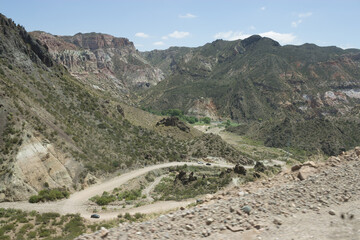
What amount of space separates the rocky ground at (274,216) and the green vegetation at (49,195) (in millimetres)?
24426

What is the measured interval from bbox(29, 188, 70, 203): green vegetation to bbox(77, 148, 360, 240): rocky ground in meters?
24.4

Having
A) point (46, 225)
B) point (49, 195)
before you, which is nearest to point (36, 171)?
point (49, 195)

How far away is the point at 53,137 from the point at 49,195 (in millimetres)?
12181

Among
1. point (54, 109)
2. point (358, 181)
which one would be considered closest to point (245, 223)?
point (358, 181)

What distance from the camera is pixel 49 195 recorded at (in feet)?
107

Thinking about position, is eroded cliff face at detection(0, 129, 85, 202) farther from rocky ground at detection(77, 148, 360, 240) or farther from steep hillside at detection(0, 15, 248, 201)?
rocky ground at detection(77, 148, 360, 240)

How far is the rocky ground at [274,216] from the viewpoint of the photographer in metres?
11.3

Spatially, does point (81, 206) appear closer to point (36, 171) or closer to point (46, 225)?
point (46, 225)

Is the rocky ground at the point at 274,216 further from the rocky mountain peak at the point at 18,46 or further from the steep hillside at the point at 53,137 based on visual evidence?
the rocky mountain peak at the point at 18,46

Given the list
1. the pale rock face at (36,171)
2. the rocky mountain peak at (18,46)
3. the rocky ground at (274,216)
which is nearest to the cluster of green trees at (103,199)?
the pale rock face at (36,171)

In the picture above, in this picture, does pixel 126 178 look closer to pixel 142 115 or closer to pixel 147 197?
pixel 147 197

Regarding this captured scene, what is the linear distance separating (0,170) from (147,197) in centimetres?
1902

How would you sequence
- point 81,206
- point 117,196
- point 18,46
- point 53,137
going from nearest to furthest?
point 81,206 → point 117,196 → point 53,137 → point 18,46

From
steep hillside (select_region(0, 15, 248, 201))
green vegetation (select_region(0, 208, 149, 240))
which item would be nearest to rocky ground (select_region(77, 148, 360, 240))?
green vegetation (select_region(0, 208, 149, 240))
